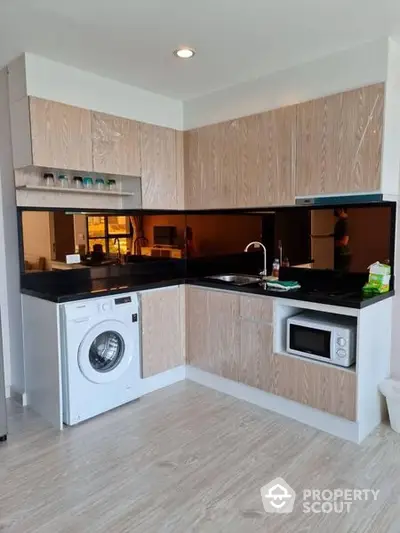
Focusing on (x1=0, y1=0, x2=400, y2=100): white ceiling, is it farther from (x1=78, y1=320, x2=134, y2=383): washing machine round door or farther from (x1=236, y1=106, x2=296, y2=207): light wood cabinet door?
(x1=78, y1=320, x2=134, y2=383): washing machine round door

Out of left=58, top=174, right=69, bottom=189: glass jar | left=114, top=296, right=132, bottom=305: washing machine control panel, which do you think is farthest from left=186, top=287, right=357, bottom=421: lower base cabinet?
left=58, top=174, right=69, bottom=189: glass jar

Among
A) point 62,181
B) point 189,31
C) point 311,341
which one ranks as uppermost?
point 189,31

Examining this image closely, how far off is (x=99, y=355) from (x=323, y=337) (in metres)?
1.64

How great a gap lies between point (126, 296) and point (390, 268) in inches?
76.6

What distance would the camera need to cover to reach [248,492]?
2.06 m

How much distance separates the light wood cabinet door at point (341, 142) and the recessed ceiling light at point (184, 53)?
0.87 m

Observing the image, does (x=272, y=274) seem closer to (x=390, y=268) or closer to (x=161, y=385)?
(x=390, y=268)

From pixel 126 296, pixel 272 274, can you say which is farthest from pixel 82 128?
pixel 272 274

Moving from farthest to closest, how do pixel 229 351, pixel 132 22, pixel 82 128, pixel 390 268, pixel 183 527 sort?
pixel 229 351
pixel 82 128
pixel 390 268
pixel 132 22
pixel 183 527

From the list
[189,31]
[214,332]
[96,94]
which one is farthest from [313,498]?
[96,94]

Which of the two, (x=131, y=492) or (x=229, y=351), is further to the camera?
(x=229, y=351)

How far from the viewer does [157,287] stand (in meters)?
3.23

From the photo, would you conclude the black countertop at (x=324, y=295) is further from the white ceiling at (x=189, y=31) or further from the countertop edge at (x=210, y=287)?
the white ceiling at (x=189, y=31)

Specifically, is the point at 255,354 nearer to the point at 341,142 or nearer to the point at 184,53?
the point at 341,142
